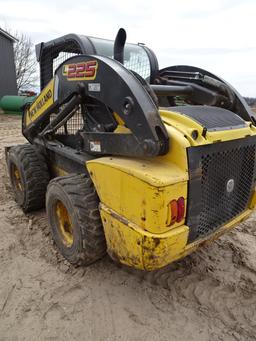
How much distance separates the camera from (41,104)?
3.35m

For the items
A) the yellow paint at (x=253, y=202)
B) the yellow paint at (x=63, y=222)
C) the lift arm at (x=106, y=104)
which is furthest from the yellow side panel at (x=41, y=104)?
→ the yellow paint at (x=253, y=202)

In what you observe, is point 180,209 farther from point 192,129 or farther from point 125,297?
point 125,297

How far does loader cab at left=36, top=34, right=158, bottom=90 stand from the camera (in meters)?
3.09

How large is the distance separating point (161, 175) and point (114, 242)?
0.68 metres

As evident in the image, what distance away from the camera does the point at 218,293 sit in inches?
95.3

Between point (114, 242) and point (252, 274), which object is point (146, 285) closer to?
point (114, 242)

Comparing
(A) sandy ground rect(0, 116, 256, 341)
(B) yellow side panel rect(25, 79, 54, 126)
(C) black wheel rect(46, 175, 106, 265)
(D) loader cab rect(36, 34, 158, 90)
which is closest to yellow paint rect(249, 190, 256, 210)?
(A) sandy ground rect(0, 116, 256, 341)

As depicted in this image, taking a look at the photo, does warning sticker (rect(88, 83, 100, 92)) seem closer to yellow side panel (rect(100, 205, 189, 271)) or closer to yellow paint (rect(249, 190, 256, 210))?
yellow side panel (rect(100, 205, 189, 271))

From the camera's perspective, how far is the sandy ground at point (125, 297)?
2.07 m

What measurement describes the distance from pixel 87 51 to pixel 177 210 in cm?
189

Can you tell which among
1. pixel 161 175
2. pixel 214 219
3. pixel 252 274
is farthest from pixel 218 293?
pixel 161 175

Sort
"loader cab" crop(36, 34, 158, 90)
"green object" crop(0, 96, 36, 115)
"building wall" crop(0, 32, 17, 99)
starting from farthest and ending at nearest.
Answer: "building wall" crop(0, 32, 17, 99) < "green object" crop(0, 96, 36, 115) < "loader cab" crop(36, 34, 158, 90)

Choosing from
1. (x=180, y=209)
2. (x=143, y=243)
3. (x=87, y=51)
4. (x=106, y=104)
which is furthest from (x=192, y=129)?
(x=87, y=51)

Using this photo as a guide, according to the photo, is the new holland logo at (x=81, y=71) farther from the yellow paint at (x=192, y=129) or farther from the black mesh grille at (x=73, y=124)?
the yellow paint at (x=192, y=129)
